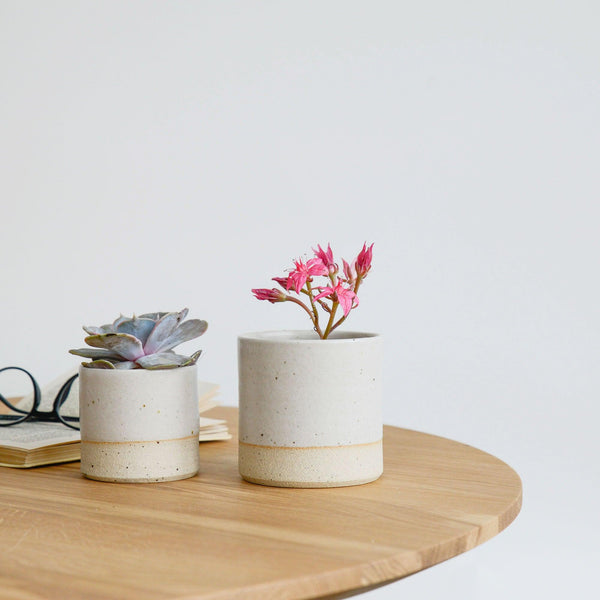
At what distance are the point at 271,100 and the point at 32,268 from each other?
83 cm

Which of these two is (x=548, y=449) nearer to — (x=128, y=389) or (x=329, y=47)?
(x=329, y=47)

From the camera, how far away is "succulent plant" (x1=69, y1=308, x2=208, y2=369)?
1.00 metres

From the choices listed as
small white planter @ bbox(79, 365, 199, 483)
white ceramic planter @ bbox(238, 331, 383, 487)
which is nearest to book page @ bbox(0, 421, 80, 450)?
small white planter @ bbox(79, 365, 199, 483)

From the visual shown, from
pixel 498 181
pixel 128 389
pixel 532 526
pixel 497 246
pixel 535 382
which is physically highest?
pixel 498 181

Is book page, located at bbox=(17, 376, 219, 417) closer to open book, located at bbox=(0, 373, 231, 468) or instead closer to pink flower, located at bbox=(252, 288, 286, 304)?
open book, located at bbox=(0, 373, 231, 468)

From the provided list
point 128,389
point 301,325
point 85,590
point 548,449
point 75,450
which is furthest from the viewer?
point 301,325

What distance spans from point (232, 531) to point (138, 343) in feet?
0.92

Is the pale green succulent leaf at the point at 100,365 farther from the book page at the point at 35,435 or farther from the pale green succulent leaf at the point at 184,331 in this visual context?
the book page at the point at 35,435

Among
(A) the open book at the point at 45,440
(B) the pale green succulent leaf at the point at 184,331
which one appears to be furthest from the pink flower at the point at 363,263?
(A) the open book at the point at 45,440

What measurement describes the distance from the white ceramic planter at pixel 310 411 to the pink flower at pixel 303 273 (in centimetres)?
6

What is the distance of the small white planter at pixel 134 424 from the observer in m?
1.00

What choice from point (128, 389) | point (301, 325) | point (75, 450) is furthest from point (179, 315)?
point (301, 325)

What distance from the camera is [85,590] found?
65cm

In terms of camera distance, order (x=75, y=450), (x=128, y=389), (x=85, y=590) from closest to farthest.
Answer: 1. (x=85, y=590)
2. (x=128, y=389)
3. (x=75, y=450)
